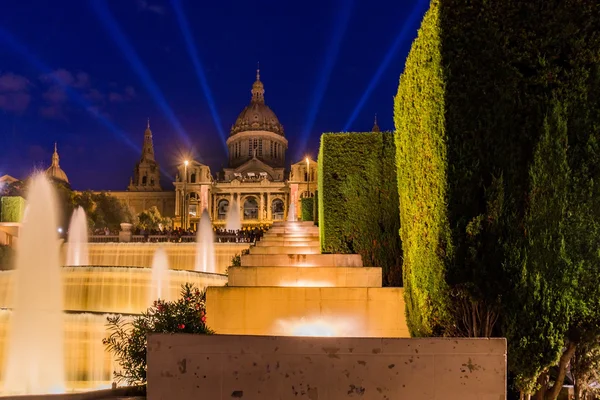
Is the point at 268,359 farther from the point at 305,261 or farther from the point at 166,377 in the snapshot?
the point at 305,261

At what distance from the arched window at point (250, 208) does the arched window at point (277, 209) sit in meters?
3.51

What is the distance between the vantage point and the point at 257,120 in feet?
359

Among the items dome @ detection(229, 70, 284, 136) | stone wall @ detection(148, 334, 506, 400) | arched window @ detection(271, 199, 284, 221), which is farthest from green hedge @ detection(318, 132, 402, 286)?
dome @ detection(229, 70, 284, 136)

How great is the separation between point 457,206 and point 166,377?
3.69m

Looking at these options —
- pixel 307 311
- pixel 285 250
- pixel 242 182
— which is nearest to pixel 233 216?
pixel 242 182

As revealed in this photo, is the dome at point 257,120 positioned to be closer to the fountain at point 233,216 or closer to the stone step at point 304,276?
the fountain at point 233,216

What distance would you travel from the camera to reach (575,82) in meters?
5.13

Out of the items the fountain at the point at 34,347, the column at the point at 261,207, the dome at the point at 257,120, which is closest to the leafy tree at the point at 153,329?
the fountain at the point at 34,347

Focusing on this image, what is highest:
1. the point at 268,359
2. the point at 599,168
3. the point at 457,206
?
the point at 599,168

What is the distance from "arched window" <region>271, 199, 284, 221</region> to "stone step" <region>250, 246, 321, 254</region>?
73.7 meters

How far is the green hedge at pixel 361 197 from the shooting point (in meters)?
11.9

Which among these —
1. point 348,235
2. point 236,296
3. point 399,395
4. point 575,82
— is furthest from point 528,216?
point 348,235

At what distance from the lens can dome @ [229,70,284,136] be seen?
108500 mm

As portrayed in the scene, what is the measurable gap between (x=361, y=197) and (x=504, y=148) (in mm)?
7627
